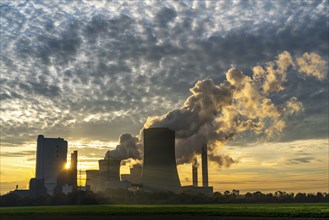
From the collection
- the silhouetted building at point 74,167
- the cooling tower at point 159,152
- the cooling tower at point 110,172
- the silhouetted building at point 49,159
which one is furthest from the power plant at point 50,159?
the cooling tower at point 159,152

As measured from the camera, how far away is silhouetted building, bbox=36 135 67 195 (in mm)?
160625

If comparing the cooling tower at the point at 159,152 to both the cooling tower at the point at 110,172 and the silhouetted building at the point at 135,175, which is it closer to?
the cooling tower at the point at 110,172

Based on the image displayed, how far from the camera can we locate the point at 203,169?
128m

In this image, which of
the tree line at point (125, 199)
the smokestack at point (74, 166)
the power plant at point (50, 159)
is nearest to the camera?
the tree line at point (125, 199)

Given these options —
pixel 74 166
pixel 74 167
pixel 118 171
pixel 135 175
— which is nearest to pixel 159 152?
pixel 118 171

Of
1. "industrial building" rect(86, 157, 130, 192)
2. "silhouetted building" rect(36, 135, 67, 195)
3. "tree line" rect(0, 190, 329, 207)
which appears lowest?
"tree line" rect(0, 190, 329, 207)

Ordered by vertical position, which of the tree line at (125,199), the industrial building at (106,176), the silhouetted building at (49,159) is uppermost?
the silhouetted building at (49,159)

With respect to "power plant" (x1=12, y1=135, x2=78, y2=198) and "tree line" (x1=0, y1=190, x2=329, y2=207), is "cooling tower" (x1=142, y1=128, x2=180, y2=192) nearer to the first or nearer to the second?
"tree line" (x1=0, y1=190, x2=329, y2=207)

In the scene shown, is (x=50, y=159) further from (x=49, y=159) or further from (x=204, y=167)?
(x=204, y=167)

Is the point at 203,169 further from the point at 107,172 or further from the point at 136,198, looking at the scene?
the point at 136,198

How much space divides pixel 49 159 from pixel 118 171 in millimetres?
57430

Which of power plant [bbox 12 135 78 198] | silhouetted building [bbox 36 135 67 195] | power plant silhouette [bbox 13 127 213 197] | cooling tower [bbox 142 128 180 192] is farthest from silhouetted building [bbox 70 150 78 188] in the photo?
cooling tower [bbox 142 128 180 192]

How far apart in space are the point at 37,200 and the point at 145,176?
35601 millimetres

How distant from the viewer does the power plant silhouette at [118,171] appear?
79.4 metres
